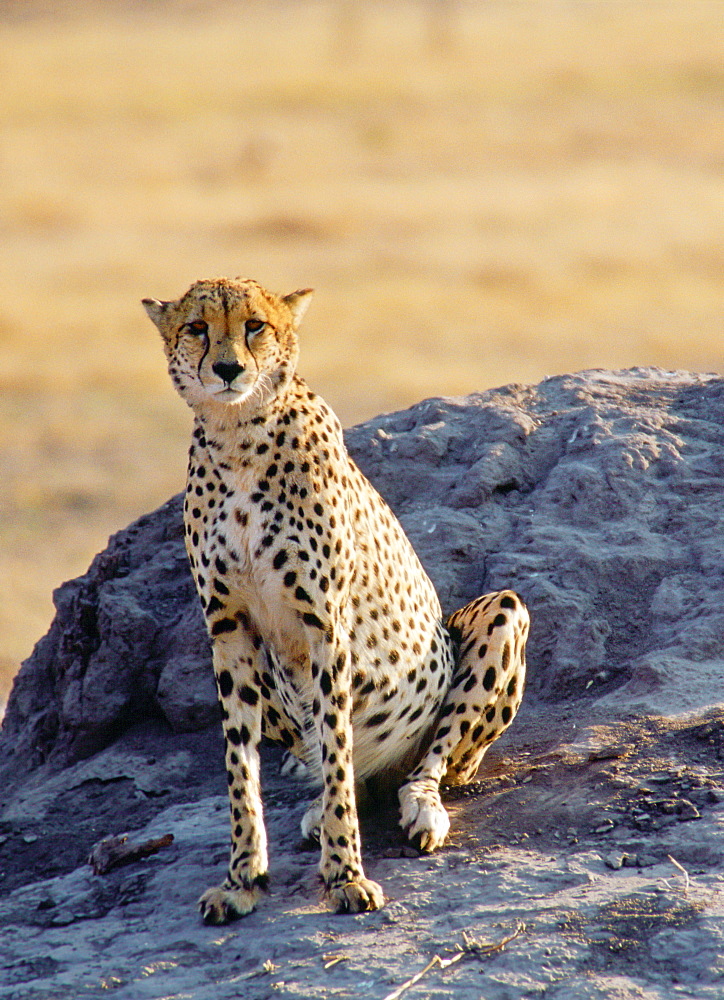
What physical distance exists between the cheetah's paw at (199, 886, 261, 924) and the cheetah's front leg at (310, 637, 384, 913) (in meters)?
0.20

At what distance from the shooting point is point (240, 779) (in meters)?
3.88

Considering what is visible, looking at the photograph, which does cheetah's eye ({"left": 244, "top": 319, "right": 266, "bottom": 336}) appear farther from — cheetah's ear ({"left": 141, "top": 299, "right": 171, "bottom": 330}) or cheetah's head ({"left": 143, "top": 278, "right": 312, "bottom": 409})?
cheetah's ear ({"left": 141, "top": 299, "right": 171, "bottom": 330})

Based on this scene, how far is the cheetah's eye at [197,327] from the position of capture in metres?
3.83

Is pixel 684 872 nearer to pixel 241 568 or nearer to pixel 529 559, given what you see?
pixel 241 568

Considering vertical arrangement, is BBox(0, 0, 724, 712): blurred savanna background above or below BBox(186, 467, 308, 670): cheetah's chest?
above

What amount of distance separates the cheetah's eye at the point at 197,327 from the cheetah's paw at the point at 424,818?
4.47 ft

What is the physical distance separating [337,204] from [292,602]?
15.9 m

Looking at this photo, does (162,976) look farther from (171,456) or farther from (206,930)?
(171,456)

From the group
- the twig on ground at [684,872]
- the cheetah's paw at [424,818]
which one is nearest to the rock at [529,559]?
the cheetah's paw at [424,818]

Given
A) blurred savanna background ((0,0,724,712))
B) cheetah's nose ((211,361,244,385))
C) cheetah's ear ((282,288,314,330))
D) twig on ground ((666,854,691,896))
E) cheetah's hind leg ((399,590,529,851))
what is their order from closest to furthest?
twig on ground ((666,854,691,896)) < cheetah's nose ((211,361,244,385)) < cheetah's ear ((282,288,314,330)) < cheetah's hind leg ((399,590,529,851)) < blurred savanna background ((0,0,724,712))

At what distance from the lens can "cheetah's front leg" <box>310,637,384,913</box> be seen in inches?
143

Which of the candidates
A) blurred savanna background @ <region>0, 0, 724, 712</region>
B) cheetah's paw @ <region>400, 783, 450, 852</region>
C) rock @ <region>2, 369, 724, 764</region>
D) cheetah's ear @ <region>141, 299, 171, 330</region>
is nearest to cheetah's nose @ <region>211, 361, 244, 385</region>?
cheetah's ear @ <region>141, 299, 171, 330</region>

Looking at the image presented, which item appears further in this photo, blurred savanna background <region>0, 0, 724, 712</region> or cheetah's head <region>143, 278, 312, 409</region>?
blurred savanna background <region>0, 0, 724, 712</region>

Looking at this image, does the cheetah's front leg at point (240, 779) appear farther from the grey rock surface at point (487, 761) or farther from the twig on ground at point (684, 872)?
the twig on ground at point (684, 872)
